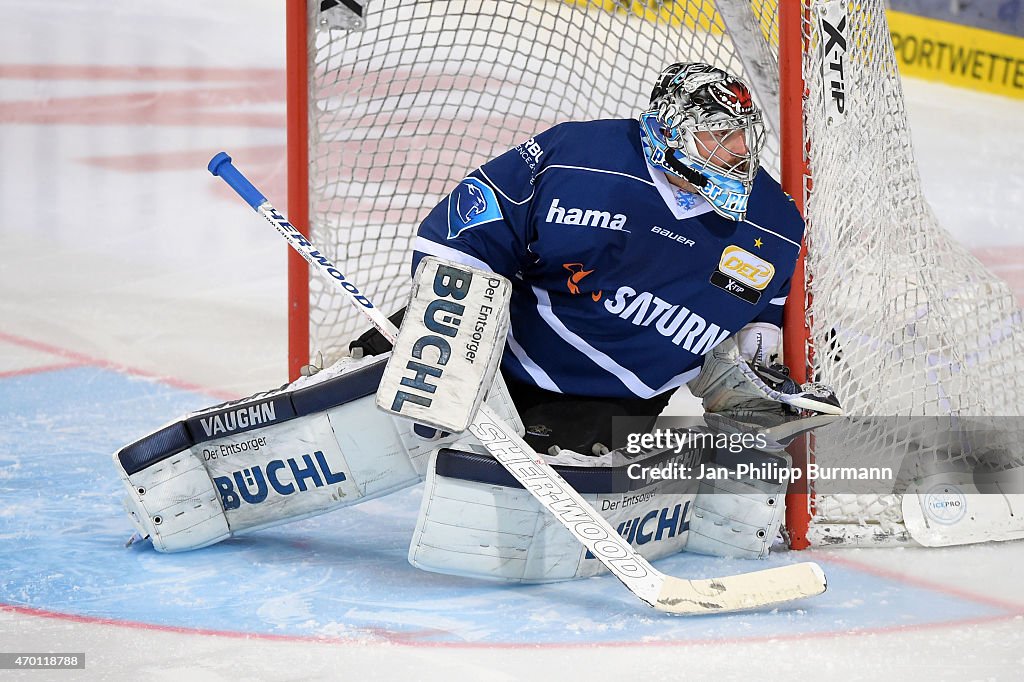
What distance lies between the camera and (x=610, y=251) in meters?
2.46

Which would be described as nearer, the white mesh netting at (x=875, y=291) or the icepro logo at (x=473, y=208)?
the icepro logo at (x=473, y=208)

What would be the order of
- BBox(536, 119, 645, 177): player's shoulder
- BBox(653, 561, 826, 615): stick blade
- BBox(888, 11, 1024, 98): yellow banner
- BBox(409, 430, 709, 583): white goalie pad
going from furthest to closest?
BBox(888, 11, 1024, 98): yellow banner < BBox(536, 119, 645, 177): player's shoulder < BBox(409, 430, 709, 583): white goalie pad < BBox(653, 561, 826, 615): stick blade

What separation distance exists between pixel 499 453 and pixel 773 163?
1.23 m

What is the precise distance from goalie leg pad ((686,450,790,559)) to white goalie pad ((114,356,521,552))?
560 millimetres

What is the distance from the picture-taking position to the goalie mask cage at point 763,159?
264cm

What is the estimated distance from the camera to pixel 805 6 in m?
2.58

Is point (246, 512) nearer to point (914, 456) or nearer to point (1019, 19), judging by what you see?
point (914, 456)

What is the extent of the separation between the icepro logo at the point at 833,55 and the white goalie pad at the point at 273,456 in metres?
1.03

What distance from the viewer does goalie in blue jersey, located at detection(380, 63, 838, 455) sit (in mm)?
2402

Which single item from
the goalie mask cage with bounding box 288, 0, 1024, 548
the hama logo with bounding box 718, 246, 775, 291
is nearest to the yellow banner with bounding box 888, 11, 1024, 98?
the goalie mask cage with bounding box 288, 0, 1024, 548

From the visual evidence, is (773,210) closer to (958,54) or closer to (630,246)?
(630,246)

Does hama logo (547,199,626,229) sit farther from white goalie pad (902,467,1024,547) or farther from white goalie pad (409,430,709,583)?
white goalie pad (902,467,1024,547)

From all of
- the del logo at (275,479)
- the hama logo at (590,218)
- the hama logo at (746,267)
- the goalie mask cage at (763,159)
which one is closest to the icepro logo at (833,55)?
the goalie mask cage at (763,159)

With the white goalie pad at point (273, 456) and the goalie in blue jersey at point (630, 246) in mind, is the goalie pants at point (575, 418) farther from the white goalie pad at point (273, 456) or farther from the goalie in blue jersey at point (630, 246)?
the white goalie pad at point (273, 456)
